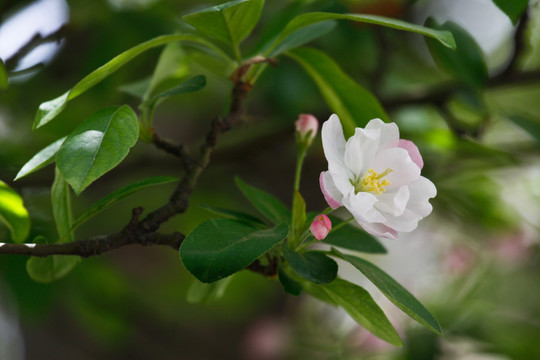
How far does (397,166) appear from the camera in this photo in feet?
1.57

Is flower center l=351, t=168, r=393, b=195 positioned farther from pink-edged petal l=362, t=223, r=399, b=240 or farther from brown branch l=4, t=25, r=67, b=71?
brown branch l=4, t=25, r=67, b=71

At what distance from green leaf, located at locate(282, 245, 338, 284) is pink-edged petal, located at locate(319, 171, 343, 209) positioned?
0.15 ft

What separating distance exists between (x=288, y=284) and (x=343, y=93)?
238 millimetres

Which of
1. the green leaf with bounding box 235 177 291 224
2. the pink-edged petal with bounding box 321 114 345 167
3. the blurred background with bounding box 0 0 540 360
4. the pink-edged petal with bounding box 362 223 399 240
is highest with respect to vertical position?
the pink-edged petal with bounding box 321 114 345 167

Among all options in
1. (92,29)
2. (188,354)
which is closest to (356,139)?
(92,29)

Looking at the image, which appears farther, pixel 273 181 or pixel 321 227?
pixel 273 181

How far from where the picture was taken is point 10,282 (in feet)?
2.83

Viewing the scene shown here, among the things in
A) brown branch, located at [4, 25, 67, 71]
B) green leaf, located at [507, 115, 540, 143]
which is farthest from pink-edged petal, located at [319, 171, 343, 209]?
brown branch, located at [4, 25, 67, 71]

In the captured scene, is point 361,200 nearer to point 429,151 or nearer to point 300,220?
point 300,220

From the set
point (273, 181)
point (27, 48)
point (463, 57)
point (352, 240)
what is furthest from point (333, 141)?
point (273, 181)

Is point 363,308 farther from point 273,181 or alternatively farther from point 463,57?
point 273,181

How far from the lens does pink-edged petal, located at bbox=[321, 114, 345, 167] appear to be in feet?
1.49

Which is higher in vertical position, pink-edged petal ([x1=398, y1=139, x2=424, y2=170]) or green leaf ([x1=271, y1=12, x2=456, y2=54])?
green leaf ([x1=271, y1=12, x2=456, y2=54])

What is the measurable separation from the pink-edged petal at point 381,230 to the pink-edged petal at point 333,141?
0.06 m
